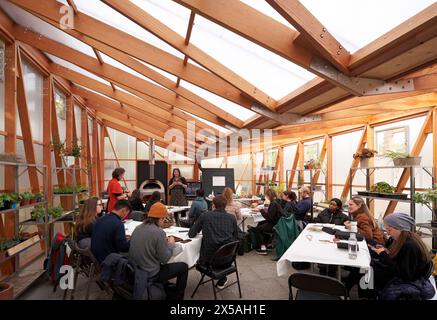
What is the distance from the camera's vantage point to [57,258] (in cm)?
398

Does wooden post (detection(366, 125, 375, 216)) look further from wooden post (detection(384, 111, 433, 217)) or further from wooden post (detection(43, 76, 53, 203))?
wooden post (detection(43, 76, 53, 203))

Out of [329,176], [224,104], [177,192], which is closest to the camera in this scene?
[224,104]

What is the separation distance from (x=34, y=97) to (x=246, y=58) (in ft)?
15.4

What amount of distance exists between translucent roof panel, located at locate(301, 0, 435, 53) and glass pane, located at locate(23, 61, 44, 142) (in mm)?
5448

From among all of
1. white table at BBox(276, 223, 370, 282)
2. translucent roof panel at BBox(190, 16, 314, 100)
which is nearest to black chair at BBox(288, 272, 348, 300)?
white table at BBox(276, 223, 370, 282)

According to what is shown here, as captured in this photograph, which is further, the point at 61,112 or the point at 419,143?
the point at 61,112

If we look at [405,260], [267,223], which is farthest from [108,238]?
[267,223]

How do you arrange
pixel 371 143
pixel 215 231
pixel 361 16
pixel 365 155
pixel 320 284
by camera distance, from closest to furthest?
pixel 320 284 → pixel 361 16 → pixel 215 231 → pixel 365 155 → pixel 371 143

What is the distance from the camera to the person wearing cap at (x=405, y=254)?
8.96 ft

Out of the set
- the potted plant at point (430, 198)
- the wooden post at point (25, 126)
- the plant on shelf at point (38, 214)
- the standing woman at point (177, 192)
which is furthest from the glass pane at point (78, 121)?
the potted plant at point (430, 198)

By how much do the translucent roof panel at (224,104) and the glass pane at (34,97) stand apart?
3081 mm

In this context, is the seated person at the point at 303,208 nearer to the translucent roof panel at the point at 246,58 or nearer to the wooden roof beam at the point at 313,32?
the translucent roof panel at the point at 246,58

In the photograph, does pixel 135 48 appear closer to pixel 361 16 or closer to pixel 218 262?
pixel 361 16

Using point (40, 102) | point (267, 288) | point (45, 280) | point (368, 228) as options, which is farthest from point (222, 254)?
point (40, 102)
